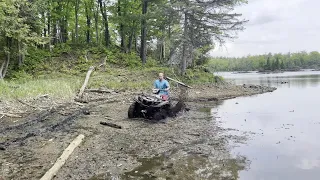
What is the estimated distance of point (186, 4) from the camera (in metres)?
22.7

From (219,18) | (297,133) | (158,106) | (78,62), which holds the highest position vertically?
(219,18)

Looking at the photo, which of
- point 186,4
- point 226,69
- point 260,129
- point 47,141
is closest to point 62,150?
point 47,141

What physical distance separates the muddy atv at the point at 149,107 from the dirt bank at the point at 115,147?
44cm

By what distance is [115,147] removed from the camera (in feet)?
25.9

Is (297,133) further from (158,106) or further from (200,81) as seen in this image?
(200,81)

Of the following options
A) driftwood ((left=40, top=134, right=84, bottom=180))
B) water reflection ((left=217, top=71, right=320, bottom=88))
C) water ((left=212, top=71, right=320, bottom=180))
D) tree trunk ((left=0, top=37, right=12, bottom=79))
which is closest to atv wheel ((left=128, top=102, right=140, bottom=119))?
driftwood ((left=40, top=134, right=84, bottom=180))

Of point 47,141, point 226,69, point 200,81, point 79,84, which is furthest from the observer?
point 226,69

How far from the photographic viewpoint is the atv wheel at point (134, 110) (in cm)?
1145

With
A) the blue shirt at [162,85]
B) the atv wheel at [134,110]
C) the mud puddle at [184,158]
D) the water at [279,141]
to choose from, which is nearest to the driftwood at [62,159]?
the mud puddle at [184,158]

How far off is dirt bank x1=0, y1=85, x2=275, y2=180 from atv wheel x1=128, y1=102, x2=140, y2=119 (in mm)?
325

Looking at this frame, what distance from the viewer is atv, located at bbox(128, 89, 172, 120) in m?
11.0

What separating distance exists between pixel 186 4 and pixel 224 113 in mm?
11300

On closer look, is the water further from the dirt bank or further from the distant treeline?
the distant treeline

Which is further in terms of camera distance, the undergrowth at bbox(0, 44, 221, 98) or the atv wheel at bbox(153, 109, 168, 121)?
the undergrowth at bbox(0, 44, 221, 98)
